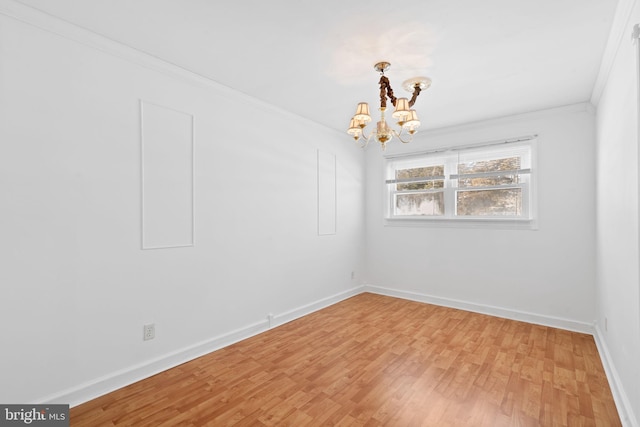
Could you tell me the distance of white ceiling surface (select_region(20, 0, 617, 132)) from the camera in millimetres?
1874

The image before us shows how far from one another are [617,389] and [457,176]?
2.75 m

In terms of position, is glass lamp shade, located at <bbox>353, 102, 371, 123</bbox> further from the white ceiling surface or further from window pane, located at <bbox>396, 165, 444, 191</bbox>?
window pane, located at <bbox>396, 165, 444, 191</bbox>

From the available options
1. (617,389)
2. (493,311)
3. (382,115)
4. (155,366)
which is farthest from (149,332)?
(493,311)

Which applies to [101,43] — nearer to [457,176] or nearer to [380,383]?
[380,383]

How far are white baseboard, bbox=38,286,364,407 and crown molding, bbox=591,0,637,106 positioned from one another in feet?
12.2

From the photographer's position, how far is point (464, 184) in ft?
14.0

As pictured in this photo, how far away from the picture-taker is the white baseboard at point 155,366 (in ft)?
6.80

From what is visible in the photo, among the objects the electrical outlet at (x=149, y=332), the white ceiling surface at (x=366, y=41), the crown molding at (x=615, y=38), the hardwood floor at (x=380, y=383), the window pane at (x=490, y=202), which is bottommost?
the hardwood floor at (x=380, y=383)

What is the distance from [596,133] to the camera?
10.7 feet

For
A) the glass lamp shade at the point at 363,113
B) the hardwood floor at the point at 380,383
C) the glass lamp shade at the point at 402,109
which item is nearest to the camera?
the hardwood floor at the point at 380,383

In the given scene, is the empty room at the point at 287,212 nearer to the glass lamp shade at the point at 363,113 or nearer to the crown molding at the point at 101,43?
the crown molding at the point at 101,43

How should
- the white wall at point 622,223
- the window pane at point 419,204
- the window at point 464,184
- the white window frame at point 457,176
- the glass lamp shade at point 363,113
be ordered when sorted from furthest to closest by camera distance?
the window pane at point 419,204
the window at point 464,184
the white window frame at point 457,176
the glass lamp shade at point 363,113
the white wall at point 622,223

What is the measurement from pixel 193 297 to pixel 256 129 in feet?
6.00
